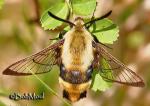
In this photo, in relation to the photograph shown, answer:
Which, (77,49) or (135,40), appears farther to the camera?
(135,40)

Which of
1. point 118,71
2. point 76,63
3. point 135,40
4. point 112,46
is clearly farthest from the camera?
point 135,40

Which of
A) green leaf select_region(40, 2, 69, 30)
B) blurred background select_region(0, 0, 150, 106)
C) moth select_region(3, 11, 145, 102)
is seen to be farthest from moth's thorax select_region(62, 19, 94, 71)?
blurred background select_region(0, 0, 150, 106)

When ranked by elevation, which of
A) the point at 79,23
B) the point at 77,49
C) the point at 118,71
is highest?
the point at 79,23

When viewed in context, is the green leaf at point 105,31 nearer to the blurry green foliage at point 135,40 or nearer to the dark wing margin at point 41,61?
the dark wing margin at point 41,61

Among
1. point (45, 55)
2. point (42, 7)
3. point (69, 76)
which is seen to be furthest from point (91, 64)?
point (42, 7)

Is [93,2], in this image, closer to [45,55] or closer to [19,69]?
[45,55]

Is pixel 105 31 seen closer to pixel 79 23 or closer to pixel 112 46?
pixel 79 23

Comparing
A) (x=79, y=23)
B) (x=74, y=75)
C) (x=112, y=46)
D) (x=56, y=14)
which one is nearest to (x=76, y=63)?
(x=74, y=75)
